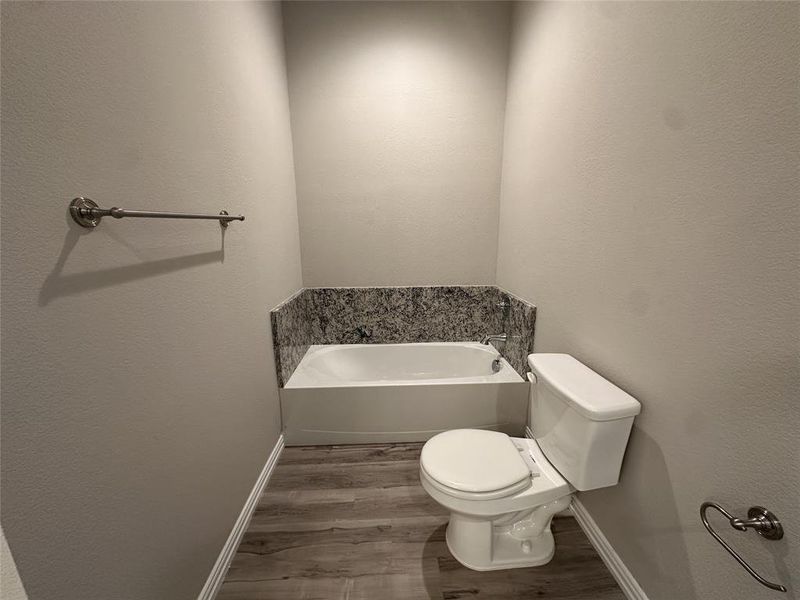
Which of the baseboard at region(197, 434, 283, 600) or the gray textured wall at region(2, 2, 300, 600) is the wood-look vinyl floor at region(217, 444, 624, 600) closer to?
the baseboard at region(197, 434, 283, 600)

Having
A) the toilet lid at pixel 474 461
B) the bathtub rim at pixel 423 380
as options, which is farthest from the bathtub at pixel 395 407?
the toilet lid at pixel 474 461

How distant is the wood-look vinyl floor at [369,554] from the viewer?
114 centimetres

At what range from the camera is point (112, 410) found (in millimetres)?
730

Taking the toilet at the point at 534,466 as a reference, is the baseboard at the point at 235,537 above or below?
below

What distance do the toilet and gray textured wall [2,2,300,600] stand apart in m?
0.80

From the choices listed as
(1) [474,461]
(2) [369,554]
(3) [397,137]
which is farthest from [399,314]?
(2) [369,554]

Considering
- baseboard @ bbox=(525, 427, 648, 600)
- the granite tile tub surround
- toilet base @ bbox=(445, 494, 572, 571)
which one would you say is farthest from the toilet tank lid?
the granite tile tub surround

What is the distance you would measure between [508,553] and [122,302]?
1562 millimetres

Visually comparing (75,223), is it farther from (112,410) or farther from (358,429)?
(358,429)

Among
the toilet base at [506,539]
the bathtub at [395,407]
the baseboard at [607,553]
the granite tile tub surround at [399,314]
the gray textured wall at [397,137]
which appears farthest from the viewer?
the granite tile tub surround at [399,314]

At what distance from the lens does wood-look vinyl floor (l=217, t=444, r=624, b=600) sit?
114 centimetres

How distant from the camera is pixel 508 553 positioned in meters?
1.25

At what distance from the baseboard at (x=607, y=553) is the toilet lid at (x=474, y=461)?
486mm

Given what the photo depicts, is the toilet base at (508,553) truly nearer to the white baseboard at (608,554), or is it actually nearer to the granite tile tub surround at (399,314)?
the white baseboard at (608,554)
